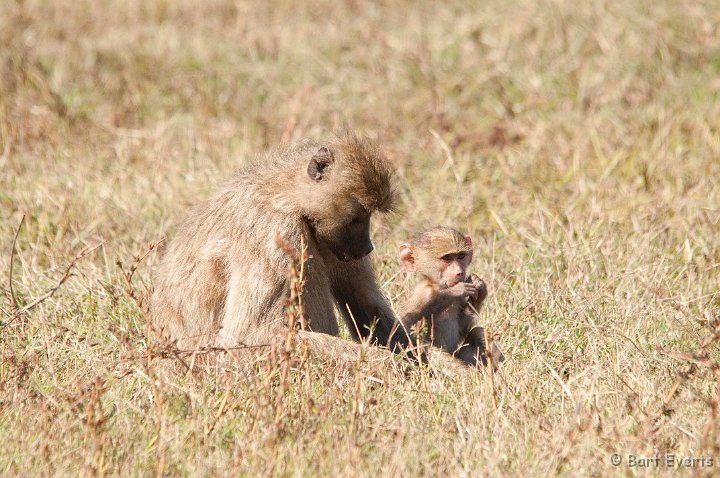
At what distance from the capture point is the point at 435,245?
17.8 ft

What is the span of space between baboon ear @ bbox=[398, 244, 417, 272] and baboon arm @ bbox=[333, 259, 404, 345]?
26 centimetres

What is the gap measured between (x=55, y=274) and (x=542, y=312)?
258cm

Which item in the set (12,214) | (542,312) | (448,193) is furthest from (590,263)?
(12,214)

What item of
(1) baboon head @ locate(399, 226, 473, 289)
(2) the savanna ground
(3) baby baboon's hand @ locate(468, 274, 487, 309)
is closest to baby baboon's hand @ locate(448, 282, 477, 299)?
(3) baby baboon's hand @ locate(468, 274, 487, 309)

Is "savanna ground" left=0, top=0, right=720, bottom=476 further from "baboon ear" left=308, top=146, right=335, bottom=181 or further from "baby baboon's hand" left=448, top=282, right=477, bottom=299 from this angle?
"baboon ear" left=308, top=146, right=335, bottom=181

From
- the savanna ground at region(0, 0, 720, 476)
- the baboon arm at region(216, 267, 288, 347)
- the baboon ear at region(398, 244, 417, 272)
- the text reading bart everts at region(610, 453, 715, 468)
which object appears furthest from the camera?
the baboon ear at region(398, 244, 417, 272)

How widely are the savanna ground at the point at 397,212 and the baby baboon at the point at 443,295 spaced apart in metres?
0.17

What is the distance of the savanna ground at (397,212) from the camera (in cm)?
392

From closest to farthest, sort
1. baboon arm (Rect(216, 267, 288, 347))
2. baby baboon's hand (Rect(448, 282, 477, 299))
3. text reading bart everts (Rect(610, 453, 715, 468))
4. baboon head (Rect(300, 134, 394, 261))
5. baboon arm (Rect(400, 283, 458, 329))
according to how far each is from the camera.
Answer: text reading bart everts (Rect(610, 453, 715, 468)) → baboon arm (Rect(216, 267, 288, 347)) → baboon head (Rect(300, 134, 394, 261)) → baby baboon's hand (Rect(448, 282, 477, 299)) → baboon arm (Rect(400, 283, 458, 329))

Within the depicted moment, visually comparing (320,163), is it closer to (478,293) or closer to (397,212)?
(397,212)

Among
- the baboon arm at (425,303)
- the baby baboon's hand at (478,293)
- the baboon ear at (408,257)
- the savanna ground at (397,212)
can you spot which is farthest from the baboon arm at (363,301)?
the savanna ground at (397,212)

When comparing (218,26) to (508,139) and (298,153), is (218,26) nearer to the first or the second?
(508,139)

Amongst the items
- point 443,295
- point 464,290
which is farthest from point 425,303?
point 464,290

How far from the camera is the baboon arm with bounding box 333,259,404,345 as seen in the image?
5285 millimetres
